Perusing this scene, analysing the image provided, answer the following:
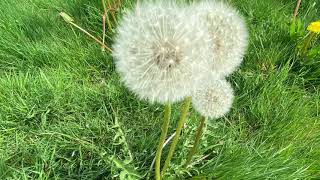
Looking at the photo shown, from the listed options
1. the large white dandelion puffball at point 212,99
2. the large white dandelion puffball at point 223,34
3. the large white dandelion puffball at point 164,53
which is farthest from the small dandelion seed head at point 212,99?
the large white dandelion puffball at point 164,53

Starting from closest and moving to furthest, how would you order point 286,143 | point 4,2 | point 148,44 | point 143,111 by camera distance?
point 148,44
point 286,143
point 143,111
point 4,2

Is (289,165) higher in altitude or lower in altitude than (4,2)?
lower

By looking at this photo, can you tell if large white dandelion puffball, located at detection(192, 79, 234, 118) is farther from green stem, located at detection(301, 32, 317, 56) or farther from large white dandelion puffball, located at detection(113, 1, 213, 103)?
green stem, located at detection(301, 32, 317, 56)

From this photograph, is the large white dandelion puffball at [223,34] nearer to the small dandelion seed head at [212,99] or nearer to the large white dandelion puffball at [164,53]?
the large white dandelion puffball at [164,53]

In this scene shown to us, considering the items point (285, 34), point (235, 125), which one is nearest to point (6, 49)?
point (235, 125)

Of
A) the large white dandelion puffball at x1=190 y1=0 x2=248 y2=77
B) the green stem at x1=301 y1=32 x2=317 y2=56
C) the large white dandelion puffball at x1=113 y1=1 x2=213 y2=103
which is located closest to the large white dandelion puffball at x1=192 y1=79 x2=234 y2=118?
the large white dandelion puffball at x1=190 y1=0 x2=248 y2=77

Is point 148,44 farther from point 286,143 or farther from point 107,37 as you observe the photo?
point 107,37
